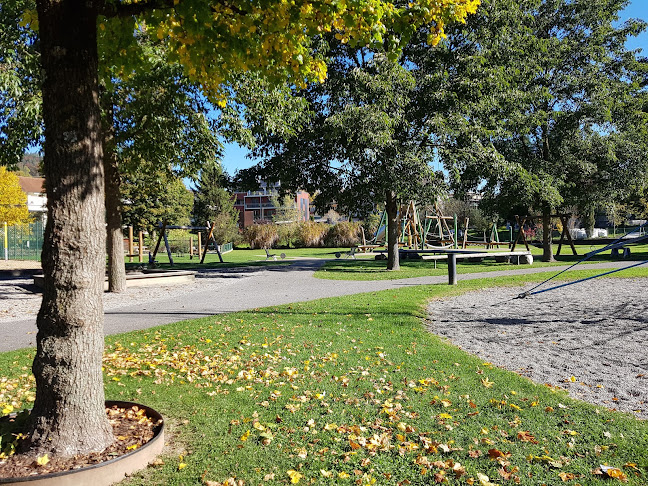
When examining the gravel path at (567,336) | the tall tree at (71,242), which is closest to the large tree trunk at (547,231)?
the gravel path at (567,336)

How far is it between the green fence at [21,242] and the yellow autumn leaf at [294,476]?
37.4 meters

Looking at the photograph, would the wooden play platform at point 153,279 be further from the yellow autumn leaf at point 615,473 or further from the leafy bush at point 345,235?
the leafy bush at point 345,235

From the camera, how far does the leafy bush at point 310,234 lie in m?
48.8

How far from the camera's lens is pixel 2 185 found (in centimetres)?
3397

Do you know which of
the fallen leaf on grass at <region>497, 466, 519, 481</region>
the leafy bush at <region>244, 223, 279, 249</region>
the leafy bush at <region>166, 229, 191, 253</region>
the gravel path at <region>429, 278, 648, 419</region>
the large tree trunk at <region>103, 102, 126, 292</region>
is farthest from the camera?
the leafy bush at <region>244, 223, 279, 249</region>

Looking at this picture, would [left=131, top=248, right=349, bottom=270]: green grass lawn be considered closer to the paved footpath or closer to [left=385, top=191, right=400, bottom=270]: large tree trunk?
the paved footpath

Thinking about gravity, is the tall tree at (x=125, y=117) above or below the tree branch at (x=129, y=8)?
above

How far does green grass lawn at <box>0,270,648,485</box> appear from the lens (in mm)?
3266

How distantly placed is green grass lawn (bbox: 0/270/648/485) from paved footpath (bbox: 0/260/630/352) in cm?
163

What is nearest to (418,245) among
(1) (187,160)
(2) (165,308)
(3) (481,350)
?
(1) (187,160)

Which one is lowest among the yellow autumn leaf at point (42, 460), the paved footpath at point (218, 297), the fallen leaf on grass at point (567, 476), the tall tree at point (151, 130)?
the fallen leaf on grass at point (567, 476)

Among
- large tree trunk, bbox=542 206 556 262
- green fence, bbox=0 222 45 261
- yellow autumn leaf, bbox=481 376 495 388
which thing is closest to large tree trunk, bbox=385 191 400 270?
large tree trunk, bbox=542 206 556 262

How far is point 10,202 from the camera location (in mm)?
34438

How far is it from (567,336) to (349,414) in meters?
4.70
